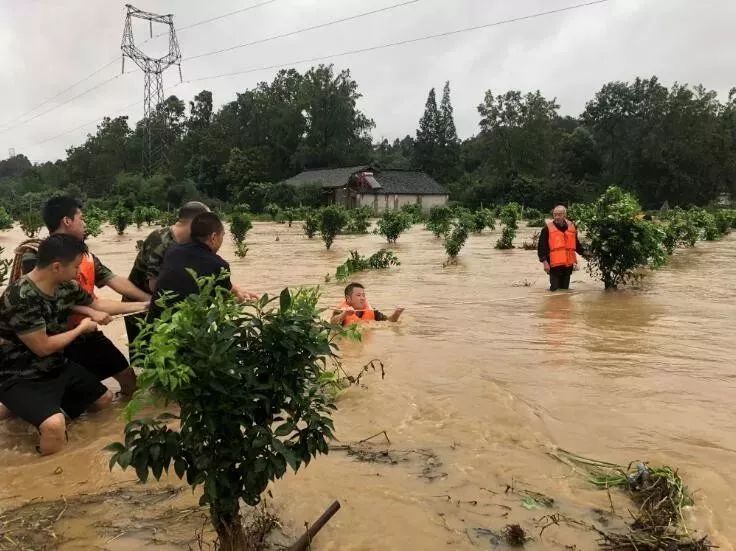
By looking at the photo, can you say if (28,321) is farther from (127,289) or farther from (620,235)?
(620,235)

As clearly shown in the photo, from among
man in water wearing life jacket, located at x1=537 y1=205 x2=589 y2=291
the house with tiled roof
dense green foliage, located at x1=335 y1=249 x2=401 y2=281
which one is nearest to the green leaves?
man in water wearing life jacket, located at x1=537 y1=205 x2=589 y2=291

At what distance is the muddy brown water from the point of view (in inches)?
132

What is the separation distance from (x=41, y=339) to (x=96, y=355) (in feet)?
3.29

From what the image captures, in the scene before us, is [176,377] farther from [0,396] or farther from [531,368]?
[531,368]

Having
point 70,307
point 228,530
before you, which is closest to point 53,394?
point 70,307

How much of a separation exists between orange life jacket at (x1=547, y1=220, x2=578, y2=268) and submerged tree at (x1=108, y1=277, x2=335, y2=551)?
801 cm

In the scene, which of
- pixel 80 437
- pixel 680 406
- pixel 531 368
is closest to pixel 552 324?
pixel 531 368

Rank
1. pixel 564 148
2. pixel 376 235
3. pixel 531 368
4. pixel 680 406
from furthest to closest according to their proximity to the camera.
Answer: pixel 564 148
pixel 376 235
pixel 531 368
pixel 680 406

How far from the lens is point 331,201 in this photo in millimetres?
56000

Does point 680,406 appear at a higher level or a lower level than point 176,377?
lower

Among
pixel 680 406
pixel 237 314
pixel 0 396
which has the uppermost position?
pixel 237 314

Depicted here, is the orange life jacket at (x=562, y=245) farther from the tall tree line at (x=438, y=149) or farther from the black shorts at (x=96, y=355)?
the tall tree line at (x=438, y=149)

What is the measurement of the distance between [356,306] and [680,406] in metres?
3.73

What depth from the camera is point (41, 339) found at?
14.6 feet
